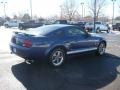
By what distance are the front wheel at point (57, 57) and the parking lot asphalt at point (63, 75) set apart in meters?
0.21

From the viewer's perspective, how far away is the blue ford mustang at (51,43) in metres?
7.63

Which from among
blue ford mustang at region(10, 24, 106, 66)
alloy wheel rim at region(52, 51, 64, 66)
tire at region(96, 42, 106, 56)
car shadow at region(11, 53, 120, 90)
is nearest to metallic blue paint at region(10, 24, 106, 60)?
blue ford mustang at region(10, 24, 106, 66)

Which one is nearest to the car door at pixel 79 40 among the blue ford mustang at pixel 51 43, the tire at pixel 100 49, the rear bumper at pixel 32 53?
the blue ford mustang at pixel 51 43

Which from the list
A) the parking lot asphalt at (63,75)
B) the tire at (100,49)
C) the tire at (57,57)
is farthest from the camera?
the tire at (100,49)

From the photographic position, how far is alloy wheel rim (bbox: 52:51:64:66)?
816 cm

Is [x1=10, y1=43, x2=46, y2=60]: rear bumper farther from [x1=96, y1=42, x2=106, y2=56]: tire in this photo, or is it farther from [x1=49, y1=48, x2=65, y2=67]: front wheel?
[x1=96, y1=42, x2=106, y2=56]: tire

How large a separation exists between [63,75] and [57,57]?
124 cm

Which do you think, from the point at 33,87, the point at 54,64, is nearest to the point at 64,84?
the point at 33,87

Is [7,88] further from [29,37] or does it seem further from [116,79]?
[116,79]

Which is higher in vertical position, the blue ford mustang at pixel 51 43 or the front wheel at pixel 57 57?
the blue ford mustang at pixel 51 43

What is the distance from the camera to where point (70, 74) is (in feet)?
23.9

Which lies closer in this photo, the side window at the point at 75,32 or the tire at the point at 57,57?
the tire at the point at 57,57

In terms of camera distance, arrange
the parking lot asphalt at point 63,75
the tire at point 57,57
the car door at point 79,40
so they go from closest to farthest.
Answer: the parking lot asphalt at point 63,75 → the tire at point 57,57 → the car door at point 79,40

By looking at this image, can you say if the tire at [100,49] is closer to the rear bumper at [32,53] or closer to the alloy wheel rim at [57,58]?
the alloy wheel rim at [57,58]
